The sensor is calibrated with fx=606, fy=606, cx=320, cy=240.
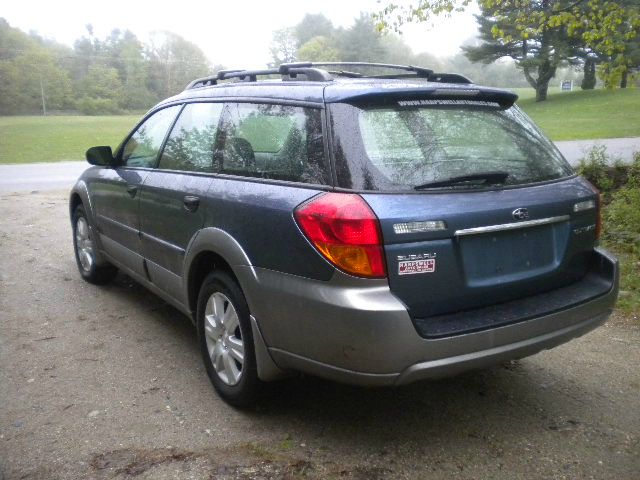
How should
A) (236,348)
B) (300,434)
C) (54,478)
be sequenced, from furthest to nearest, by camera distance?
1. (236,348)
2. (300,434)
3. (54,478)

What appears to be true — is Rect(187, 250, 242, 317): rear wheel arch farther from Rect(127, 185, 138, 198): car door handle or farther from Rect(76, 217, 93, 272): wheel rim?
Rect(76, 217, 93, 272): wheel rim

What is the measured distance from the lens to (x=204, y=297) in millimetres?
3457

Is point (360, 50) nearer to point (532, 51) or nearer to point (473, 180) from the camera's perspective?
point (532, 51)

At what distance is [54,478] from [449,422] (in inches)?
74.6

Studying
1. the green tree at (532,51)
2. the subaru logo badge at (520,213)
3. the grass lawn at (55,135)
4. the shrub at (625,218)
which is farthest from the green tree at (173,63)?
the subaru logo badge at (520,213)

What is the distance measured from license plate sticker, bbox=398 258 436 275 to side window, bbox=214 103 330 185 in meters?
0.52

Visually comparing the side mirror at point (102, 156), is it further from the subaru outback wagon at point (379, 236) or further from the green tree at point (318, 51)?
the green tree at point (318, 51)

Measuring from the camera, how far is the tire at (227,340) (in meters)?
3.09

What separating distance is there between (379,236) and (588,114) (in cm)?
3664

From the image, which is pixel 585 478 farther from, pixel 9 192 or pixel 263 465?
pixel 9 192

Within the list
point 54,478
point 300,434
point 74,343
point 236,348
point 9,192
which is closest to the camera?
point 54,478

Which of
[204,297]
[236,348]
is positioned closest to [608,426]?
[236,348]

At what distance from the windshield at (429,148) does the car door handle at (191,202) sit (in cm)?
109

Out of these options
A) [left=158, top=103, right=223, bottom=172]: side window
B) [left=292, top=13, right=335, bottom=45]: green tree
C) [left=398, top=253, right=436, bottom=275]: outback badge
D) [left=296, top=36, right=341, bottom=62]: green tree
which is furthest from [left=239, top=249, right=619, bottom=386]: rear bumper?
[left=292, top=13, right=335, bottom=45]: green tree
